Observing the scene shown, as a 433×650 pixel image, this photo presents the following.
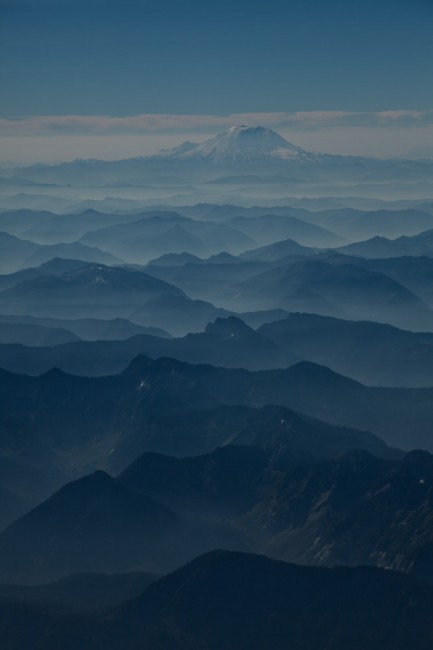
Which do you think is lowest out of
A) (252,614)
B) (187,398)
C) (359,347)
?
(359,347)

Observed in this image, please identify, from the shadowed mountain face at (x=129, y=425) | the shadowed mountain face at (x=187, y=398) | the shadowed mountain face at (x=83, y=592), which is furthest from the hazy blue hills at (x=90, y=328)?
the shadowed mountain face at (x=83, y=592)

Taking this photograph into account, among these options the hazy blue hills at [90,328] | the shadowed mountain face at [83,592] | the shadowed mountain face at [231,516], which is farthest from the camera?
the hazy blue hills at [90,328]

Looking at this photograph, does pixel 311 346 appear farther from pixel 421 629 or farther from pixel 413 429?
pixel 421 629

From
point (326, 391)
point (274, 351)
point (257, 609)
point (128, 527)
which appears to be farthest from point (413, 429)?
point (257, 609)

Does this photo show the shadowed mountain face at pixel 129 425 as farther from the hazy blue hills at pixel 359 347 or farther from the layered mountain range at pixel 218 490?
the hazy blue hills at pixel 359 347

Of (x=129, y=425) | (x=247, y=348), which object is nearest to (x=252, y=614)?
(x=129, y=425)

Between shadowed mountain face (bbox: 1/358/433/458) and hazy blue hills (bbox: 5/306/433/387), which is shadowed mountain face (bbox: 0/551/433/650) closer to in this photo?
shadowed mountain face (bbox: 1/358/433/458)

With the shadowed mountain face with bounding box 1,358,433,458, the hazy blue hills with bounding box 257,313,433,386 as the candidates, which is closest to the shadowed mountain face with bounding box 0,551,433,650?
the shadowed mountain face with bounding box 1,358,433,458

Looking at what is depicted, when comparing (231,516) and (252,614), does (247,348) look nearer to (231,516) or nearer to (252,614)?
(231,516)

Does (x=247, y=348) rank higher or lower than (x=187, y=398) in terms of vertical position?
lower

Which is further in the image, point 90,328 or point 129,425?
point 90,328

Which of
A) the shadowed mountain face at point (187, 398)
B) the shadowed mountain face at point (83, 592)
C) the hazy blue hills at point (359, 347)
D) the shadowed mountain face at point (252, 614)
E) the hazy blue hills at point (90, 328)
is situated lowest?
the hazy blue hills at point (90, 328)
